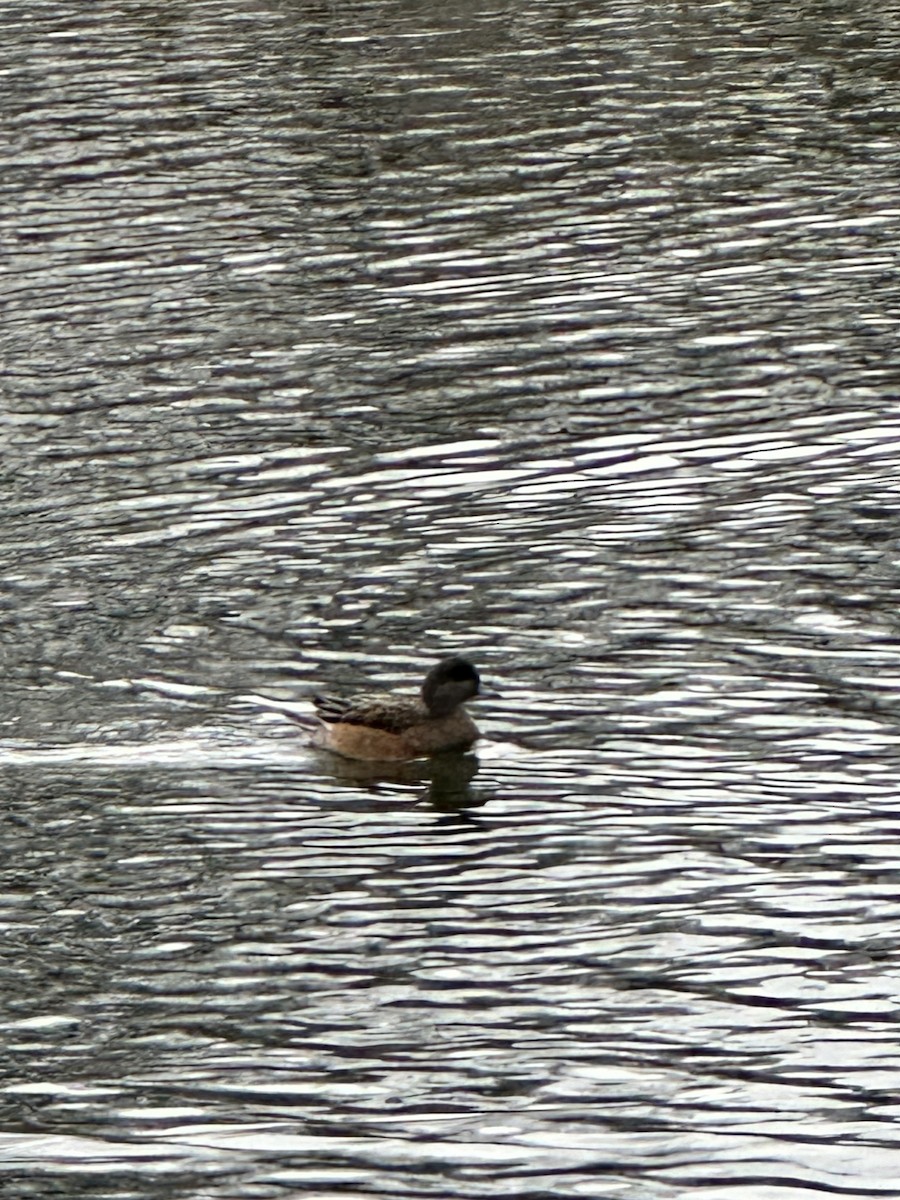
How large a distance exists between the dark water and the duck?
0.74ft

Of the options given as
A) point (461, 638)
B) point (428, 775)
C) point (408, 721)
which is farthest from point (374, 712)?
point (461, 638)

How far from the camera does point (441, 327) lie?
27.0m

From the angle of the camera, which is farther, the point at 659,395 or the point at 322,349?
the point at 322,349

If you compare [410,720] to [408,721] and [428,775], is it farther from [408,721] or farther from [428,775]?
[428,775]

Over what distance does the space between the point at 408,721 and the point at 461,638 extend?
1.96 meters

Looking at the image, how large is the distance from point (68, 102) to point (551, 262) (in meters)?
11.8

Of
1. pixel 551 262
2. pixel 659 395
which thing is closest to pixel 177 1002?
pixel 659 395

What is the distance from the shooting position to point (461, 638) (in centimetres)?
1888

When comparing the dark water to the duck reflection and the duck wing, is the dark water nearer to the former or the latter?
the duck reflection

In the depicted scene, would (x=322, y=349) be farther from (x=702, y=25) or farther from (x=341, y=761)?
(x=702, y=25)

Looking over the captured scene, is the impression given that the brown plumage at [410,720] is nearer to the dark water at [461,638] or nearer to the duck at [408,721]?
the duck at [408,721]

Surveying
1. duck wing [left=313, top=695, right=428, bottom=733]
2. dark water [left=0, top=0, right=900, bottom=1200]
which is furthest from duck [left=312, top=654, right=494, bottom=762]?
dark water [left=0, top=0, right=900, bottom=1200]

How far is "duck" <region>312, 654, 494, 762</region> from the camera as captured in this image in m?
16.9

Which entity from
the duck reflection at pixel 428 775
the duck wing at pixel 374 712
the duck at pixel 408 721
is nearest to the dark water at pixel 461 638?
the duck reflection at pixel 428 775
